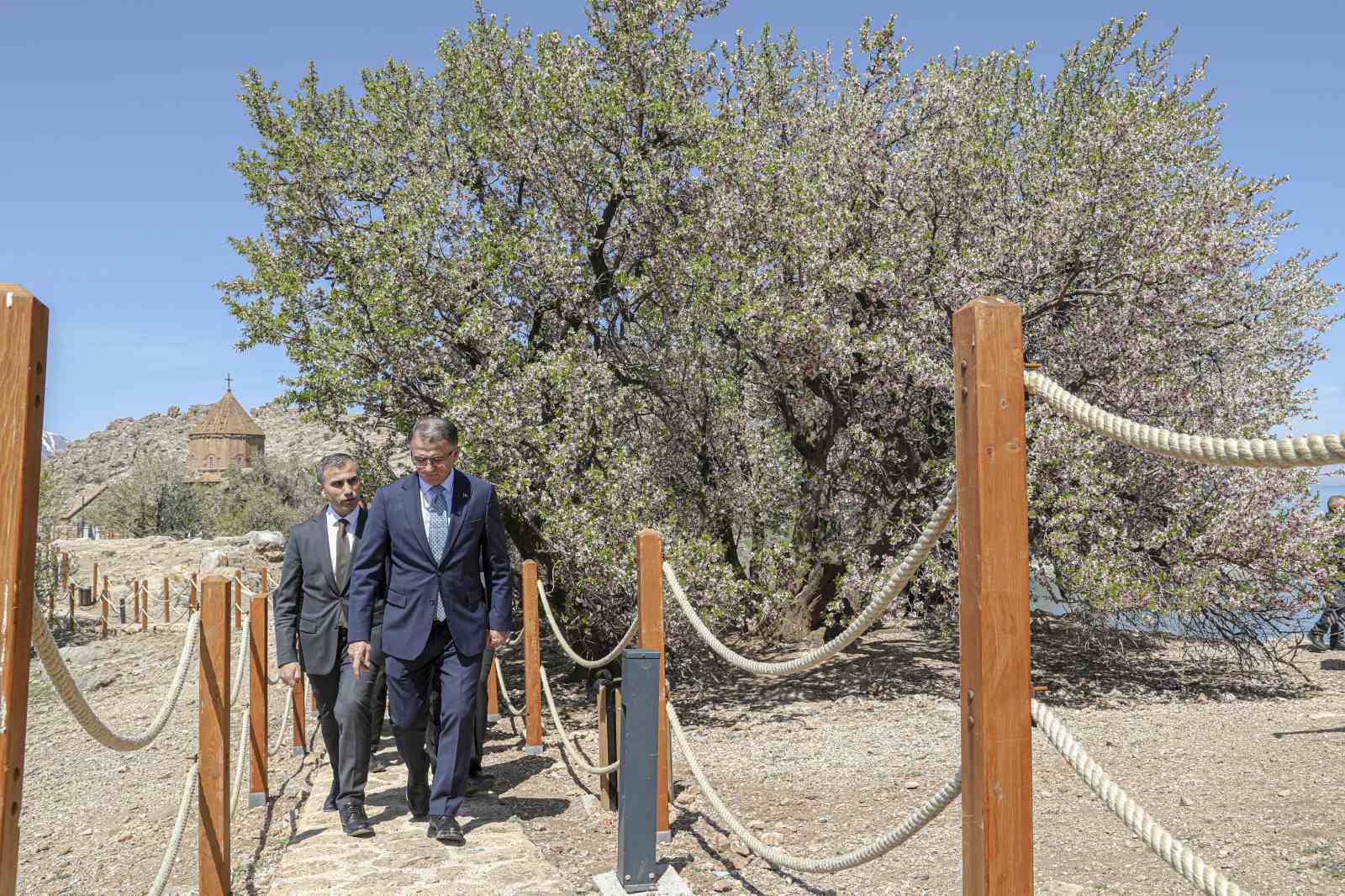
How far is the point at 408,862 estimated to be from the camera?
14.0 ft

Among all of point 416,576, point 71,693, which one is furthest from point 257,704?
point 71,693

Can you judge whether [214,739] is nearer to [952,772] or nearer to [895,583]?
[895,583]

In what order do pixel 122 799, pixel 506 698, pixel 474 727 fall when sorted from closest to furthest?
pixel 474 727, pixel 122 799, pixel 506 698

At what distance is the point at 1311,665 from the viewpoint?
1020 cm

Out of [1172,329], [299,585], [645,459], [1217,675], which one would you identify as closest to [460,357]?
[645,459]

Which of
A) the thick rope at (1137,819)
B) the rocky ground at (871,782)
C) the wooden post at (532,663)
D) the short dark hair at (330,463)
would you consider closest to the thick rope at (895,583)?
the thick rope at (1137,819)

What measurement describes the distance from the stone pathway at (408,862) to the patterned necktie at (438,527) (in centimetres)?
109

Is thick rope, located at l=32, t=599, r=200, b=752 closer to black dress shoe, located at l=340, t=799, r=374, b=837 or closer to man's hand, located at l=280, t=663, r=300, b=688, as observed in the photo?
black dress shoe, located at l=340, t=799, r=374, b=837

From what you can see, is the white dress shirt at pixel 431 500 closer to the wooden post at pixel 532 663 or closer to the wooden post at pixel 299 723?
the wooden post at pixel 532 663

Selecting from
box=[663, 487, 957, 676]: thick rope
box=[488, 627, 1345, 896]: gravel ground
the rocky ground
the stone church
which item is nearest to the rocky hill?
the stone church

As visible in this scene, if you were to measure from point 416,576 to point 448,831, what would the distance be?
1.22 meters

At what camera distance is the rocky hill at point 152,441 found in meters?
72.4

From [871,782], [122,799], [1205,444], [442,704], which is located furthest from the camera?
[122,799]

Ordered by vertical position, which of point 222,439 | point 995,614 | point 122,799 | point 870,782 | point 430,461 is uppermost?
point 222,439
